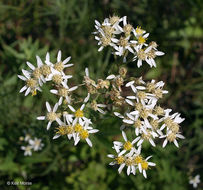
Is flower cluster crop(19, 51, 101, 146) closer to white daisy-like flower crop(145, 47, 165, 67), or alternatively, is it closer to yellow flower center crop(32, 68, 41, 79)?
yellow flower center crop(32, 68, 41, 79)

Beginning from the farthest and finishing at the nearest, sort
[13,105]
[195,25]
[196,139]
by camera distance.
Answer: [195,25], [196,139], [13,105]

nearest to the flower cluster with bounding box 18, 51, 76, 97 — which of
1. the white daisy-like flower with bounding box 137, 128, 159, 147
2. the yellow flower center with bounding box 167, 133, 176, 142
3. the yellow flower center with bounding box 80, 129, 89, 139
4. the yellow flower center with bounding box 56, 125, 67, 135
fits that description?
the yellow flower center with bounding box 56, 125, 67, 135

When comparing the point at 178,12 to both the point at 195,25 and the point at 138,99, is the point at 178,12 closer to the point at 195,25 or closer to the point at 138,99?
the point at 195,25

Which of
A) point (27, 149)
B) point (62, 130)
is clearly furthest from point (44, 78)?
point (27, 149)

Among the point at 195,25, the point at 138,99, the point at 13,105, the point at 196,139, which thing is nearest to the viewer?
the point at 138,99

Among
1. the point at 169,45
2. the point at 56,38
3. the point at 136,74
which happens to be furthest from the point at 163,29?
the point at 56,38

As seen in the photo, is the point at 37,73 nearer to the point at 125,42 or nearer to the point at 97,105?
the point at 97,105

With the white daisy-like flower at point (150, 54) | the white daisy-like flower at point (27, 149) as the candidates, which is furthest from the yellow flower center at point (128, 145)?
the white daisy-like flower at point (27, 149)
